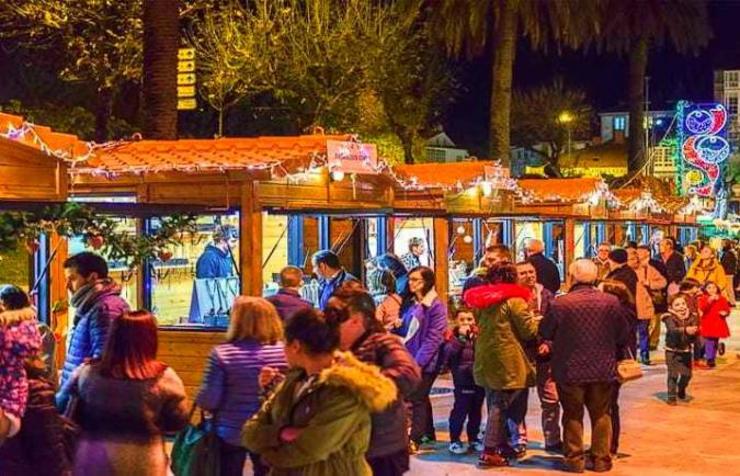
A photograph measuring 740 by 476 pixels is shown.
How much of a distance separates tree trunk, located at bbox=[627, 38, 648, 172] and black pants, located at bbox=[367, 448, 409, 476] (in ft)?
101

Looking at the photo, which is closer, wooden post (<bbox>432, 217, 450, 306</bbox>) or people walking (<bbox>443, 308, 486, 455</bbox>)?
people walking (<bbox>443, 308, 486, 455</bbox>)

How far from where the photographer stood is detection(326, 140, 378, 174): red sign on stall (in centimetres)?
1074

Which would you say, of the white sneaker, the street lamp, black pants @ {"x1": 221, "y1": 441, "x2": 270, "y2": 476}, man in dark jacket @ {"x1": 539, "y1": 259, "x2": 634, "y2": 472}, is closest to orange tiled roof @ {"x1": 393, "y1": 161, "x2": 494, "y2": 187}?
the white sneaker

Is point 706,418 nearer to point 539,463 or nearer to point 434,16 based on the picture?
point 539,463

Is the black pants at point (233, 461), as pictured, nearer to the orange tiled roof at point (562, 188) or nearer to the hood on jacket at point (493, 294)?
the hood on jacket at point (493, 294)

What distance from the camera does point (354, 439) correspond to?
13.9 feet

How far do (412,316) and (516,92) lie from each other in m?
47.3

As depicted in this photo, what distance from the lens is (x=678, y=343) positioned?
11.1 m

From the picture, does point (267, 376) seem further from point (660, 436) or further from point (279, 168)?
point (660, 436)

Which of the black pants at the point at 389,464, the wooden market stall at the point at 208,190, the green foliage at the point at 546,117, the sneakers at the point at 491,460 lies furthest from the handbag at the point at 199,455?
the green foliage at the point at 546,117

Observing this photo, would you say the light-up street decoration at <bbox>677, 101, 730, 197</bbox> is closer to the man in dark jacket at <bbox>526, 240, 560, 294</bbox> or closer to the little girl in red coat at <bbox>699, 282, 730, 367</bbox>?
the little girl in red coat at <bbox>699, 282, 730, 367</bbox>

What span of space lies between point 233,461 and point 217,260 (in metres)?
5.47

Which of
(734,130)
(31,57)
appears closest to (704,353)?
(31,57)

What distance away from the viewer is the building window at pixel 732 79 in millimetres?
68312
